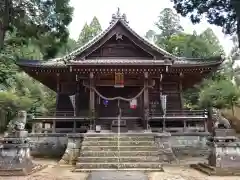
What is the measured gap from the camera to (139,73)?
55.7 feet

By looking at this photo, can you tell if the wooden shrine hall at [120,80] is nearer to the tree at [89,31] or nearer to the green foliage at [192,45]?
the green foliage at [192,45]

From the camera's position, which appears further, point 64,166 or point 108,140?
point 108,140

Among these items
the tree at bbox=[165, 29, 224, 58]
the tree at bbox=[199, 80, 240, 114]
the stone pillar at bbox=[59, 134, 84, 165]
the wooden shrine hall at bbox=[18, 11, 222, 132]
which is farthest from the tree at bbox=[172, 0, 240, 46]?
the tree at bbox=[165, 29, 224, 58]

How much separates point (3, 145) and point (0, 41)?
14.2 feet

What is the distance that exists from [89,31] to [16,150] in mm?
49688

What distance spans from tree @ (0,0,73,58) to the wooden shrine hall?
5.28ft

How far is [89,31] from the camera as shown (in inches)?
2312

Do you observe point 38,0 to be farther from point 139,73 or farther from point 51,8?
point 139,73

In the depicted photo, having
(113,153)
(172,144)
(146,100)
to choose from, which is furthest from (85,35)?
(113,153)

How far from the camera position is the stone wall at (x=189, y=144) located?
17156mm

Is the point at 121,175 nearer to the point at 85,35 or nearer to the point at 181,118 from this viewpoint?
the point at 181,118

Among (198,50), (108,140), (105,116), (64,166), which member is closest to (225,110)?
(198,50)

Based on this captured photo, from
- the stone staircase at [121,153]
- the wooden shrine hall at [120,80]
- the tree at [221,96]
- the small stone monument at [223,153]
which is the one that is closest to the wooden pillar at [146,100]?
the wooden shrine hall at [120,80]

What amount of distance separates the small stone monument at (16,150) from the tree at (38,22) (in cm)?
360
